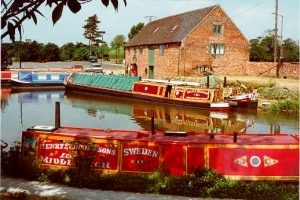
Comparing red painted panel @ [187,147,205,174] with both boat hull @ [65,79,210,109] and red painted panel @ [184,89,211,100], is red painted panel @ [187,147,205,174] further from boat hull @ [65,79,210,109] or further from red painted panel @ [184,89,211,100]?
red painted panel @ [184,89,211,100]

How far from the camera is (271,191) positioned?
902cm

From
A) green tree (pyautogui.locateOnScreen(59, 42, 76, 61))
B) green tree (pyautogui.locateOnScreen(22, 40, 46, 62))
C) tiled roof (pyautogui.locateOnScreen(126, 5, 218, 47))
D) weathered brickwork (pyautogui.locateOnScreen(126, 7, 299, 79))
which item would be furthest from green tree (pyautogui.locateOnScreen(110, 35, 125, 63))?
weathered brickwork (pyautogui.locateOnScreen(126, 7, 299, 79))

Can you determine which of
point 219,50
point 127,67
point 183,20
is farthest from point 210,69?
point 127,67

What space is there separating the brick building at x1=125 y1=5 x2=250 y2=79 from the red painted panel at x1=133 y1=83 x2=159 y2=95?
6172 millimetres

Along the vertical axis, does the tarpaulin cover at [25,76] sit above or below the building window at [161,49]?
below

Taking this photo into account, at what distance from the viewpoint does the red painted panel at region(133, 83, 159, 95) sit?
30203 mm

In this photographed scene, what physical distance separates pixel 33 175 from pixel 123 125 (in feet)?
38.5

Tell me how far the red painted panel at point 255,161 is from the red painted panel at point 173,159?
2.51 ft

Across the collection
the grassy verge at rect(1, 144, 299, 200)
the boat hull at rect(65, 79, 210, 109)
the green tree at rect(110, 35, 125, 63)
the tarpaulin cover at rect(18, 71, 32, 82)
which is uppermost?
the green tree at rect(110, 35, 125, 63)

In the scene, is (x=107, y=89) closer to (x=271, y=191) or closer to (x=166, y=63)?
(x=166, y=63)

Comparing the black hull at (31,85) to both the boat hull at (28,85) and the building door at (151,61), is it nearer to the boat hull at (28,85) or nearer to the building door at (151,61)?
the boat hull at (28,85)

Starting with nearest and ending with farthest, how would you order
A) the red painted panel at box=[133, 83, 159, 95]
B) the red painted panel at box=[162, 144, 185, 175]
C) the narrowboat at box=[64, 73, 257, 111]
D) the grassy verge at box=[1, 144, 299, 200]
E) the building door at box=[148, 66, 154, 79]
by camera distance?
the grassy verge at box=[1, 144, 299, 200] → the red painted panel at box=[162, 144, 185, 175] → the narrowboat at box=[64, 73, 257, 111] → the red painted panel at box=[133, 83, 159, 95] → the building door at box=[148, 66, 154, 79]

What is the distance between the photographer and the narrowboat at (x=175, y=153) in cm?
980

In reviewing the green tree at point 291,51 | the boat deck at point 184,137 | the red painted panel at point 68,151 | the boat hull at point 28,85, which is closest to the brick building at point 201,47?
the boat hull at point 28,85
